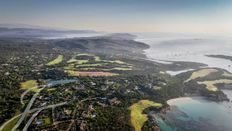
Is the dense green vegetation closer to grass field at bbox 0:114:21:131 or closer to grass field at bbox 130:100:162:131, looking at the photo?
grass field at bbox 130:100:162:131

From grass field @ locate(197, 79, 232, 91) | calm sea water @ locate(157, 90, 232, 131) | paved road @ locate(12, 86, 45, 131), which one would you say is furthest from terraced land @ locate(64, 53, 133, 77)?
calm sea water @ locate(157, 90, 232, 131)

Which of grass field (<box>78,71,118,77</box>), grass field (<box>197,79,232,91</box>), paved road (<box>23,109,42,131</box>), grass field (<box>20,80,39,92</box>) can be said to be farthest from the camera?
grass field (<box>78,71,118,77</box>)

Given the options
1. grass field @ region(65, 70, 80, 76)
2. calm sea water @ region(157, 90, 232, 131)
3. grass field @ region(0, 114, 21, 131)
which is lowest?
calm sea water @ region(157, 90, 232, 131)

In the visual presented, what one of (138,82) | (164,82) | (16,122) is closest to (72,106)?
(16,122)

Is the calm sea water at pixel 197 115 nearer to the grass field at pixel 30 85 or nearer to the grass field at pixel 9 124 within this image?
the grass field at pixel 9 124

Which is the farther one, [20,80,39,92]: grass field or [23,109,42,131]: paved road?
[20,80,39,92]: grass field

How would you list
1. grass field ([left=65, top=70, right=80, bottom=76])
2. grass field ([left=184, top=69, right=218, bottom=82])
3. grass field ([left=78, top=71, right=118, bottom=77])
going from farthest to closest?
1. grass field ([left=184, top=69, right=218, bottom=82])
2. grass field ([left=78, top=71, right=118, bottom=77])
3. grass field ([left=65, top=70, right=80, bottom=76])

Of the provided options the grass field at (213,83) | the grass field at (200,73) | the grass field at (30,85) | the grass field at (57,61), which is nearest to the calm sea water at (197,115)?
the grass field at (213,83)

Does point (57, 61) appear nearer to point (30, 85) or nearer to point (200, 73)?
point (30, 85)
